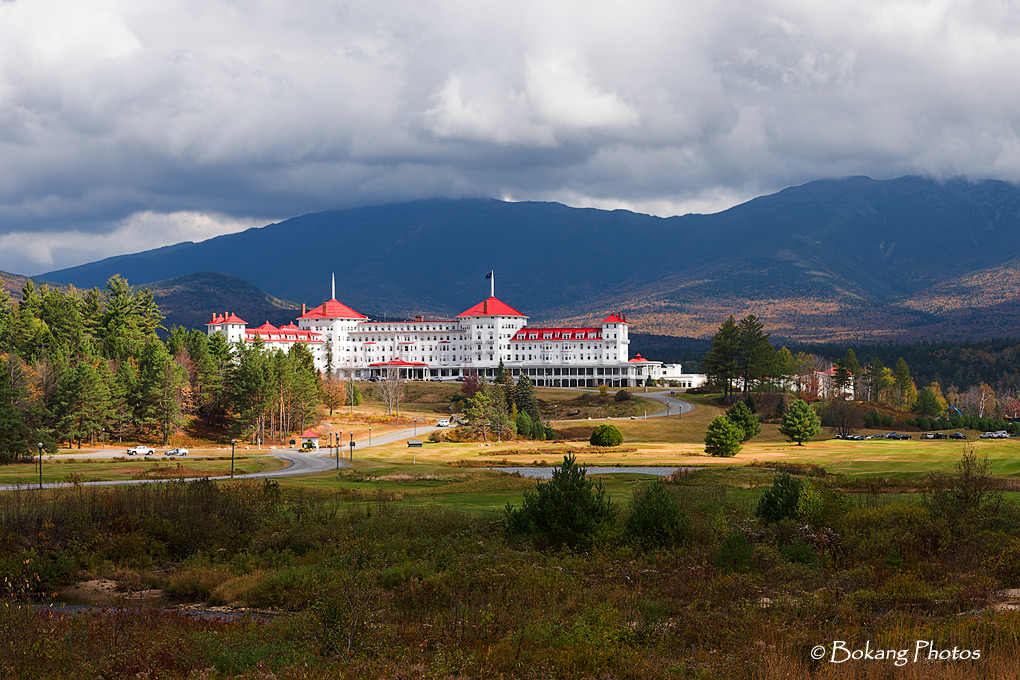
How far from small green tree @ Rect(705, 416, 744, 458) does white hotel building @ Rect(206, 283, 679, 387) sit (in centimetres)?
8834

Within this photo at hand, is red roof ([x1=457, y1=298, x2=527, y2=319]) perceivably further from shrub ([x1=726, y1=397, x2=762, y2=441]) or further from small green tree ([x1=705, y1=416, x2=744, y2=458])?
small green tree ([x1=705, y1=416, x2=744, y2=458])

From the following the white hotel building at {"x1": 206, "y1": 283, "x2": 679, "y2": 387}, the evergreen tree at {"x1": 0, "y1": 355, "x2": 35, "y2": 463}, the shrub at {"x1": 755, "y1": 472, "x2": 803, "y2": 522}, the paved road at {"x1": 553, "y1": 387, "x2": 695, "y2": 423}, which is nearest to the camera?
the shrub at {"x1": 755, "y1": 472, "x2": 803, "y2": 522}

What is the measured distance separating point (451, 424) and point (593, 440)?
3211 centimetres

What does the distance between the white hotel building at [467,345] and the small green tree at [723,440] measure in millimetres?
88337

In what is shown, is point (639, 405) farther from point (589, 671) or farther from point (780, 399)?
point (589, 671)

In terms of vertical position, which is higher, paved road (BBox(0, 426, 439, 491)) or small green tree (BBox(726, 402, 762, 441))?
small green tree (BBox(726, 402, 762, 441))

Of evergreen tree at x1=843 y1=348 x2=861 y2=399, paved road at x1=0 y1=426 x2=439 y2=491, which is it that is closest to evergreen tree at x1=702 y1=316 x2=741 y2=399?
evergreen tree at x1=843 y1=348 x2=861 y2=399

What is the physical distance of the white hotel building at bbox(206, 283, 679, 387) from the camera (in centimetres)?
16975

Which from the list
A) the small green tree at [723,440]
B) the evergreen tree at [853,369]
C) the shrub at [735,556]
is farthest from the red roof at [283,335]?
the shrub at [735,556]

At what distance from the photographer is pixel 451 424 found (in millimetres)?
113125

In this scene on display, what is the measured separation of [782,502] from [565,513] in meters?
7.03

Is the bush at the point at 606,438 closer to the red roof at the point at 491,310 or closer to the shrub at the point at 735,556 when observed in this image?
the shrub at the point at 735,556

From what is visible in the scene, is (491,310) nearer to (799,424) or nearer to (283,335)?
(283,335)

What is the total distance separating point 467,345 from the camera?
18125 cm
